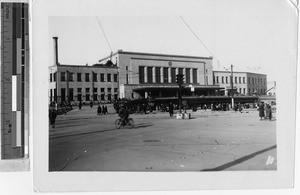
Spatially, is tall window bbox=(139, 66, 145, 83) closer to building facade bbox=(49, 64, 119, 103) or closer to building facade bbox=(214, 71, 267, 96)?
building facade bbox=(49, 64, 119, 103)

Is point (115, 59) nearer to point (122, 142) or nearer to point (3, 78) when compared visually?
point (122, 142)

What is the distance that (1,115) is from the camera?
8.63 ft

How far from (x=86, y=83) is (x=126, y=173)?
115 centimetres

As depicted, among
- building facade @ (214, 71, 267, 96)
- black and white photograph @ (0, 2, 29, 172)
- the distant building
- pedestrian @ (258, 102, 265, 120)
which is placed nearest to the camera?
black and white photograph @ (0, 2, 29, 172)

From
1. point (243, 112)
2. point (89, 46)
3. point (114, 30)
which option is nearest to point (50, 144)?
point (89, 46)

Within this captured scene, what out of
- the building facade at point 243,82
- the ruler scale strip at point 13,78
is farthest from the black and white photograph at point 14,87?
the building facade at point 243,82

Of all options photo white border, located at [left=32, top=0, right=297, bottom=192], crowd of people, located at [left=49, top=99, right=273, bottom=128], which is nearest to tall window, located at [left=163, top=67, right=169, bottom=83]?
crowd of people, located at [left=49, top=99, right=273, bottom=128]

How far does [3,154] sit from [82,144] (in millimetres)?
710

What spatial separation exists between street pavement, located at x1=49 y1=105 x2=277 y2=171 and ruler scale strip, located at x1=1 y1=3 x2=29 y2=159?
0.31 meters

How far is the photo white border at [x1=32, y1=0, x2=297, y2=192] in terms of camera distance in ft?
8.68

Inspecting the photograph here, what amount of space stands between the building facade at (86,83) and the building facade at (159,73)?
0.40 feet

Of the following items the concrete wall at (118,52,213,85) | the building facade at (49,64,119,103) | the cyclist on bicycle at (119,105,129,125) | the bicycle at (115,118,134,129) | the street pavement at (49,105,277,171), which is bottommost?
the street pavement at (49,105,277,171)

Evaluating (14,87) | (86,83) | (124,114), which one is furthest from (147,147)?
(14,87)

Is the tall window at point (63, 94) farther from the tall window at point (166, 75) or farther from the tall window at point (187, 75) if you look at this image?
the tall window at point (187, 75)
